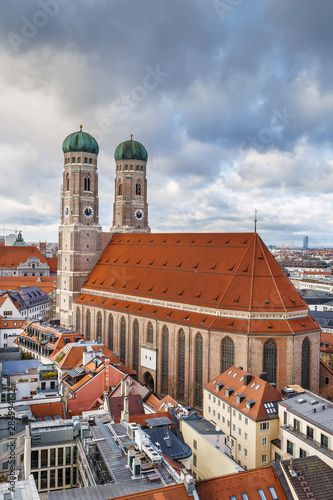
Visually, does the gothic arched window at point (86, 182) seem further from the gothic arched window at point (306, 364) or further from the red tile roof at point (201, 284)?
the gothic arched window at point (306, 364)

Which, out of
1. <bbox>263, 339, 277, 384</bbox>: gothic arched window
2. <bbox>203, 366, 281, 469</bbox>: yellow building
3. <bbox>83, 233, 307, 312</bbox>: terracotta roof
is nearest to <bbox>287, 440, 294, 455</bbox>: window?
<bbox>203, 366, 281, 469</bbox>: yellow building

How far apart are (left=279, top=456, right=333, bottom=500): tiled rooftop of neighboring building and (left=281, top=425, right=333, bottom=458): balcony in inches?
211

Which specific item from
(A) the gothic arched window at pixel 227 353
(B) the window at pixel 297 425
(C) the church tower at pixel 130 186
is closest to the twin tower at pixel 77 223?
(C) the church tower at pixel 130 186

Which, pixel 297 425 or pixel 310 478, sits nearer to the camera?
pixel 310 478

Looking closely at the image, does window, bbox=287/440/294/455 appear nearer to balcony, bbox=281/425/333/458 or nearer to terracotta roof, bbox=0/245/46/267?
balcony, bbox=281/425/333/458

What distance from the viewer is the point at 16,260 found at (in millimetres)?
180000

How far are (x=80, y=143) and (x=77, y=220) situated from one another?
1516 centimetres

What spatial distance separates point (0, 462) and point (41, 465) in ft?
19.8

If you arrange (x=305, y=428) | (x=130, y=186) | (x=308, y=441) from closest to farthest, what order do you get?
(x=308, y=441) < (x=305, y=428) < (x=130, y=186)

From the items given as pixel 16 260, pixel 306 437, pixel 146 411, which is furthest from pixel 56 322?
pixel 16 260

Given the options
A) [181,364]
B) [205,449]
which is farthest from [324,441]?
[181,364]

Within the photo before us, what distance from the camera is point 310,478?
30.2 meters

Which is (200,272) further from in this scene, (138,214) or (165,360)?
(138,214)

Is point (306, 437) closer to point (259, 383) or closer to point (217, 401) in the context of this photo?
point (259, 383)
